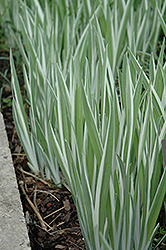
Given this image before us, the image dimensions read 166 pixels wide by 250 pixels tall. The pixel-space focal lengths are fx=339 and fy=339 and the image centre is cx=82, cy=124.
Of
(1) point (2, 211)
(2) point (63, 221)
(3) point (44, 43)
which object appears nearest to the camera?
(1) point (2, 211)

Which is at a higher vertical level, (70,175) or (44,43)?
(44,43)

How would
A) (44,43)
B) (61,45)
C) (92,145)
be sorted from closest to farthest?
(92,145) < (44,43) < (61,45)

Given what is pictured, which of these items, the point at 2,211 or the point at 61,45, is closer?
the point at 2,211

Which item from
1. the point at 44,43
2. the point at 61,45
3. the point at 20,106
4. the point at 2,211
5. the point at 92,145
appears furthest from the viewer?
the point at 61,45

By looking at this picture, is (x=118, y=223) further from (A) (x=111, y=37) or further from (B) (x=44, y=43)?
(A) (x=111, y=37)

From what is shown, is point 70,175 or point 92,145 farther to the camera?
point 70,175

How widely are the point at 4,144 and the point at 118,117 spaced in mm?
554

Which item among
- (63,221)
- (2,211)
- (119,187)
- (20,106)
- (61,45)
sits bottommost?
(63,221)

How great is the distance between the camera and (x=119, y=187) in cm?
93

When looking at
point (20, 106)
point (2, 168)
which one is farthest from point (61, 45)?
point (2, 168)

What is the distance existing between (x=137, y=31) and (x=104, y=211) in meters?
1.17

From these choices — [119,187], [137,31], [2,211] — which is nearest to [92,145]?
[119,187]

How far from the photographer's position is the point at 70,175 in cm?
106

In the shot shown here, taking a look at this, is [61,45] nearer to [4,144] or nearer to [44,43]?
[44,43]
